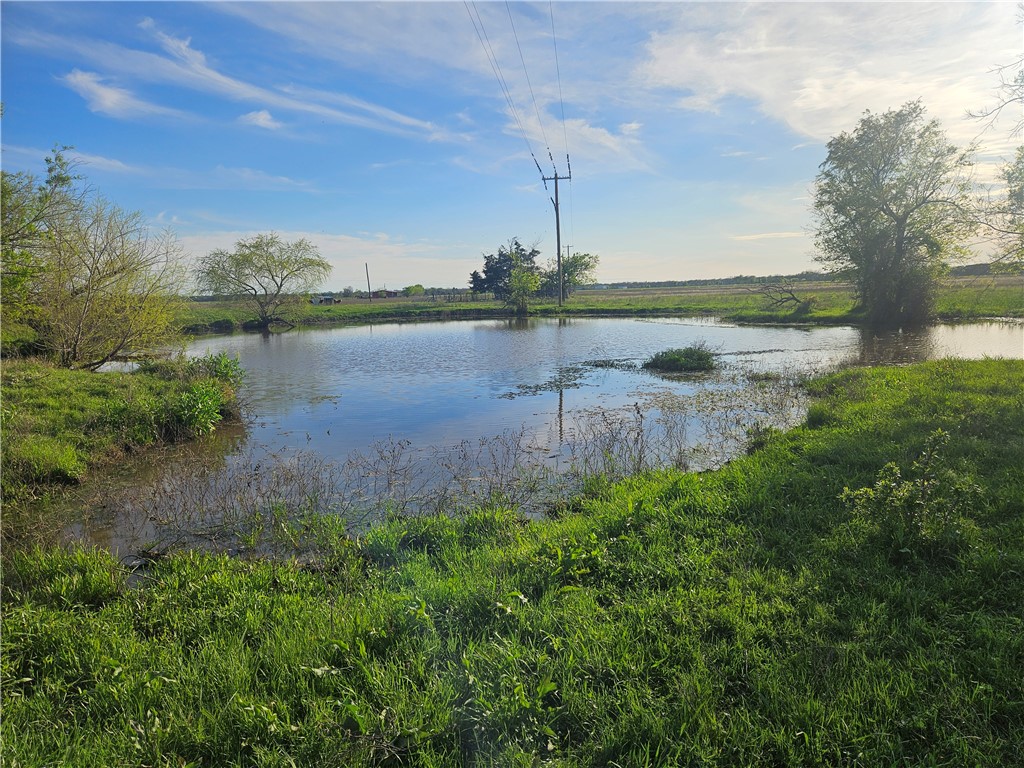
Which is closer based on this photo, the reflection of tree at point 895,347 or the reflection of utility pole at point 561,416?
the reflection of utility pole at point 561,416

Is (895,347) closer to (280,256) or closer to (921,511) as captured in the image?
(921,511)

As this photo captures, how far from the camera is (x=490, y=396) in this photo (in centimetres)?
1487

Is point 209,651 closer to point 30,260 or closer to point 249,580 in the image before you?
point 249,580

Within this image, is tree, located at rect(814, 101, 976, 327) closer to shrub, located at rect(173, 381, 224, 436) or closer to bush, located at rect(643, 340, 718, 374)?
bush, located at rect(643, 340, 718, 374)

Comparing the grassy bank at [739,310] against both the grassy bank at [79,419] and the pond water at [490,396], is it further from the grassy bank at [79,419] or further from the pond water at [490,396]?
the grassy bank at [79,419]

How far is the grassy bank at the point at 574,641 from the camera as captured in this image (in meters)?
2.78

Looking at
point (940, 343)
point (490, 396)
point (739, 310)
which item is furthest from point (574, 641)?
point (739, 310)

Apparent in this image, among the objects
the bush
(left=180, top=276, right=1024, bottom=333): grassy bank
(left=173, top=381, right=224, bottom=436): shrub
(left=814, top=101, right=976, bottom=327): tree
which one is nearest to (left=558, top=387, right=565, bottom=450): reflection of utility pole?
the bush

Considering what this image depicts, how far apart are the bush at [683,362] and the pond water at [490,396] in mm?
663

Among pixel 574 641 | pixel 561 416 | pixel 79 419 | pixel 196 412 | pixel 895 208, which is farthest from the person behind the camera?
pixel 895 208

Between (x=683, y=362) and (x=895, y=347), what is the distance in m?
10.1

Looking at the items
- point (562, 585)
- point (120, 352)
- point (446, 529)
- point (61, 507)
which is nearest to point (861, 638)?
point (562, 585)

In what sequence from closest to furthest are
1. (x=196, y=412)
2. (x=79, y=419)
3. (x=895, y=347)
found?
1. (x=79, y=419)
2. (x=196, y=412)
3. (x=895, y=347)

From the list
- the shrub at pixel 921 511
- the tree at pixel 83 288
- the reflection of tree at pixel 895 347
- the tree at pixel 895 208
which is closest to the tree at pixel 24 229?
the tree at pixel 83 288
